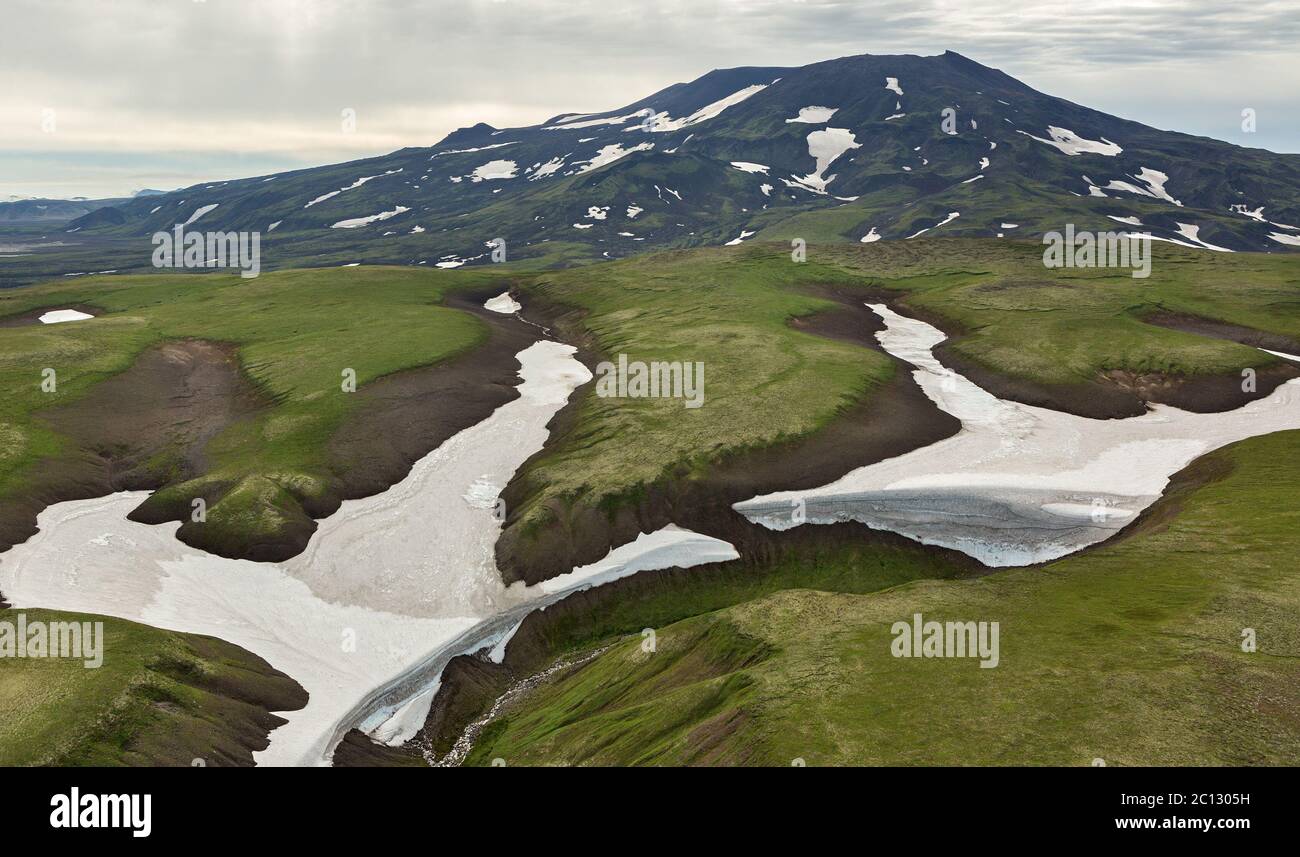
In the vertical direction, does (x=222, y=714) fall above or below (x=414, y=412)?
below

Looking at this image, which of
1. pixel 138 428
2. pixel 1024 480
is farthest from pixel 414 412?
pixel 1024 480

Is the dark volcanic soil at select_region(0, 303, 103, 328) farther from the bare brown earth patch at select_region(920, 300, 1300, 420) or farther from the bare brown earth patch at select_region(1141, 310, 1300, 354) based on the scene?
the bare brown earth patch at select_region(1141, 310, 1300, 354)

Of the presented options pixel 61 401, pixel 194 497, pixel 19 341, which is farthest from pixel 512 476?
pixel 19 341

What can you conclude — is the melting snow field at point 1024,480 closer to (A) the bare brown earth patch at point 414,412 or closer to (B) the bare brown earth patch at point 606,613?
(B) the bare brown earth patch at point 606,613

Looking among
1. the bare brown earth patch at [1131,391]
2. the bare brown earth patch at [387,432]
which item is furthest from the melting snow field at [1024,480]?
the bare brown earth patch at [387,432]

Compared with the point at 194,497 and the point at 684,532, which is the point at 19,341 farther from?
the point at 684,532

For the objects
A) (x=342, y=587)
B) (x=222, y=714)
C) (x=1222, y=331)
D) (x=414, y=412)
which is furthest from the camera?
(x=1222, y=331)

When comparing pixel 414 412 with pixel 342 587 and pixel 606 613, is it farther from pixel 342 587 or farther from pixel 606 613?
pixel 606 613

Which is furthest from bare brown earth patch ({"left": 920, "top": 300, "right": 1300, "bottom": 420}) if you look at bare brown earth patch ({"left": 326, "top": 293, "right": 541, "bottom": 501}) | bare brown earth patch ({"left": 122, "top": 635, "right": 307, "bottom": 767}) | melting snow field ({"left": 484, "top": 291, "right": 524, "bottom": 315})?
melting snow field ({"left": 484, "top": 291, "right": 524, "bottom": 315})
